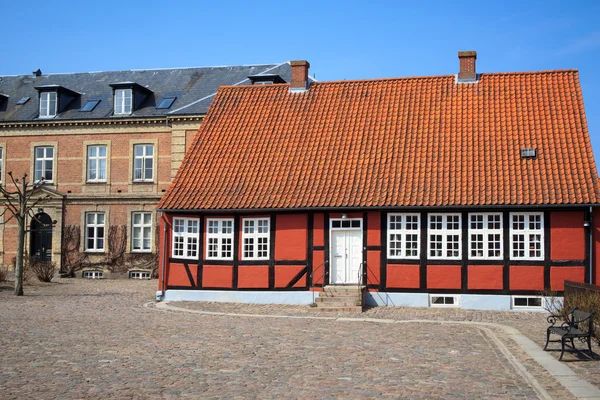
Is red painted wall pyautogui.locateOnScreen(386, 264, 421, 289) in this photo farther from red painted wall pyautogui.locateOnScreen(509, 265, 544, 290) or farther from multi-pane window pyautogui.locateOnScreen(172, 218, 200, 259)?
multi-pane window pyautogui.locateOnScreen(172, 218, 200, 259)

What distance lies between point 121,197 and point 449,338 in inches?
857

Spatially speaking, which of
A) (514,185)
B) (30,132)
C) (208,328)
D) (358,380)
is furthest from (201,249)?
(30,132)

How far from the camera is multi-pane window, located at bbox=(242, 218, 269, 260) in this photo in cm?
2148

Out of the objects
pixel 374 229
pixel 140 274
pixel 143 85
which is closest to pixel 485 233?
pixel 374 229

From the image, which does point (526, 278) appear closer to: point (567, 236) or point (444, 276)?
point (567, 236)

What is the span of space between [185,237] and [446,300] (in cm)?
807

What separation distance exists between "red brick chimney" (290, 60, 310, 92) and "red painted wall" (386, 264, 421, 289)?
8003 mm

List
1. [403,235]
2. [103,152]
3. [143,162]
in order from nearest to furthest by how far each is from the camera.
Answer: [403,235]
[143,162]
[103,152]

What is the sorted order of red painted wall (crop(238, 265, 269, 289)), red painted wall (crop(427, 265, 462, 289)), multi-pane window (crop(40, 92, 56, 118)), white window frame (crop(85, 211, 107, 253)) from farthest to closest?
multi-pane window (crop(40, 92, 56, 118)) < white window frame (crop(85, 211, 107, 253)) < red painted wall (crop(238, 265, 269, 289)) < red painted wall (crop(427, 265, 462, 289))

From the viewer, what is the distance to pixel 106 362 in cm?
1070

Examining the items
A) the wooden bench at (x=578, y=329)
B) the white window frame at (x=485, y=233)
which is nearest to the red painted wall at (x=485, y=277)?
the white window frame at (x=485, y=233)

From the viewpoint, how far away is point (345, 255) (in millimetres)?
21016

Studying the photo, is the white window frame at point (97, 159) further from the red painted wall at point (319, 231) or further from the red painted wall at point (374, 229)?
the red painted wall at point (374, 229)

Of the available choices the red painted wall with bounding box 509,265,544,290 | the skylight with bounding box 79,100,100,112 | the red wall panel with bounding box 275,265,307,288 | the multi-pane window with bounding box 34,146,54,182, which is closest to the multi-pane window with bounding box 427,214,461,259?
the red painted wall with bounding box 509,265,544,290
